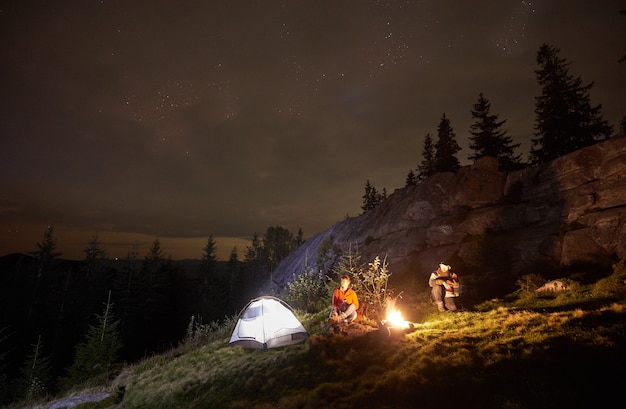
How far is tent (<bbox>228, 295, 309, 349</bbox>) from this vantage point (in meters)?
11.4

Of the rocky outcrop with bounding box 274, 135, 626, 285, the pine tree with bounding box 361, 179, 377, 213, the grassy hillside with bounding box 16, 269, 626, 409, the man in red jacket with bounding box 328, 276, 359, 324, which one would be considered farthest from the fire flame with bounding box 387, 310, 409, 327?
the pine tree with bounding box 361, 179, 377, 213

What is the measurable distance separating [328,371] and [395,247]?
16360 mm

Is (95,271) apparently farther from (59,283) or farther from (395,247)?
(395,247)

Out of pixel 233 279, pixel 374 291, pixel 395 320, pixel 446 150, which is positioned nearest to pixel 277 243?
pixel 233 279

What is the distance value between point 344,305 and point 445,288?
14.6 ft

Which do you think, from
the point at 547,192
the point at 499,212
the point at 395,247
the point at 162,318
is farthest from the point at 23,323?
the point at 547,192

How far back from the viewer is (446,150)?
3177cm

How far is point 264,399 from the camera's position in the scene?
23.5 feet

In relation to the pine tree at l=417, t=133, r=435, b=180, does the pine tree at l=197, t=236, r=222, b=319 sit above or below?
below

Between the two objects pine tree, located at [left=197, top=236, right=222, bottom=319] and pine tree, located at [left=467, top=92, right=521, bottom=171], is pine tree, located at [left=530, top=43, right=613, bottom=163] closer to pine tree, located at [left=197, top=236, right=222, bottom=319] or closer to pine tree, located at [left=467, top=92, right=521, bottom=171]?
pine tree, located at [left=467, top=92, right=521, bottom=171]

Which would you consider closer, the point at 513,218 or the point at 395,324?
the point at 395,324

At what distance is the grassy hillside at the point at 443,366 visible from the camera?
4.99 meters

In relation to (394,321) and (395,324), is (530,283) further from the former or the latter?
(395,324)

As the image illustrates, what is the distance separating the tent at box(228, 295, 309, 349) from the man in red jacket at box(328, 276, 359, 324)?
176 centimetres
